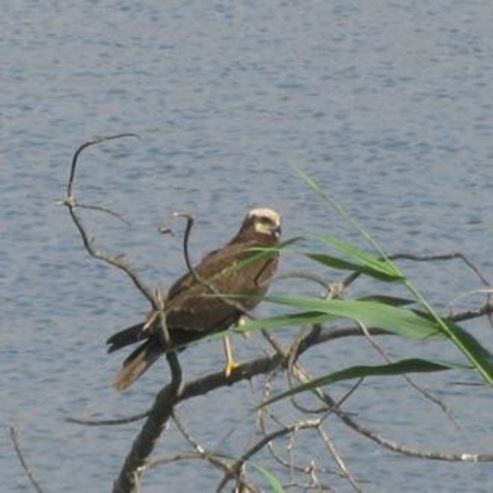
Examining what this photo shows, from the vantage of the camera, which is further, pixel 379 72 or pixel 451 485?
pixel 379 72

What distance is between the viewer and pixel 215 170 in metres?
13.3

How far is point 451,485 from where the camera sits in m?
8.98

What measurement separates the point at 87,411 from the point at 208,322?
12.7 ft

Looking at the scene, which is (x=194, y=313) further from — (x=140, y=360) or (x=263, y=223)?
(x=263, y=223)

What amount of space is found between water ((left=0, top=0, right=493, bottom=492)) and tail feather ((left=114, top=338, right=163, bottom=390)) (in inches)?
97.1

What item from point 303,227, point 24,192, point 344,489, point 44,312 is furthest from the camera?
point 24,192

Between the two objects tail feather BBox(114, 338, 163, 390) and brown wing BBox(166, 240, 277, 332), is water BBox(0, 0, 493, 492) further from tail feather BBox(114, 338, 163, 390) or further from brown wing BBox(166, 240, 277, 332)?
tail feather BBox(114, 338, 163, 390)

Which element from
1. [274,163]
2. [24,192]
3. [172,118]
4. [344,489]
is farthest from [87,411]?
[172,118]

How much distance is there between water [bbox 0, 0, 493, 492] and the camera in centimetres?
942

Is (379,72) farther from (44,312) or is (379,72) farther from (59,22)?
(44,312)

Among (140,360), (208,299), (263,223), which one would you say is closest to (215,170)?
(263,223)

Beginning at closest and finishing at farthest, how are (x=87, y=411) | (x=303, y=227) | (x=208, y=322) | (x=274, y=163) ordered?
(x=208, y=322)
(x=87, y=411)
(x=303, y=227)
(x=274, y=163)

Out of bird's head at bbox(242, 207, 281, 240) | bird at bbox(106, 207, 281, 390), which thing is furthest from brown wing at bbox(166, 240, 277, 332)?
bird's head at bbox(242, 207, 281, 240)

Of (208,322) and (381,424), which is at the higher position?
(208,322)
